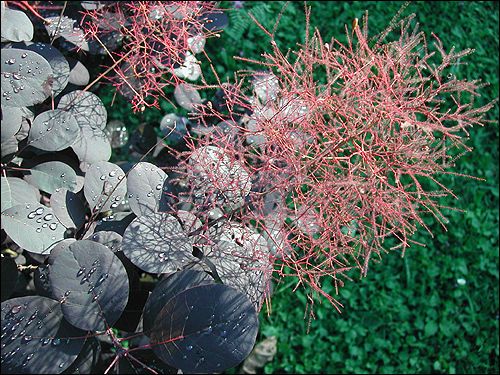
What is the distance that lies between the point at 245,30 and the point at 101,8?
57.6 inches

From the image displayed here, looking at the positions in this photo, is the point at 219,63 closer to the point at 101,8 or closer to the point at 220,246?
the point at 101,8

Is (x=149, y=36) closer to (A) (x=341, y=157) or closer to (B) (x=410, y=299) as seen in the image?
(A) (x=341, y=157)

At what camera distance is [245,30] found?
2996mm

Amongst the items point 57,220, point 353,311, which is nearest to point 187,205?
point 57,220

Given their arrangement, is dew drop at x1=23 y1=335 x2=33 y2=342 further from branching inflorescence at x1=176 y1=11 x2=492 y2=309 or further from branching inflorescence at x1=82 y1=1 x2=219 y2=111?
branching inflorescence at x1=82 y1=1 x2=219 y2=111

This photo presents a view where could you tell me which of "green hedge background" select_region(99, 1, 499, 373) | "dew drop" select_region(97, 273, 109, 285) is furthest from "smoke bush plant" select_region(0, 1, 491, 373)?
"green hedge background" select_region(99, 1, 499, 373)

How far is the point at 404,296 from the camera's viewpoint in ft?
8.63

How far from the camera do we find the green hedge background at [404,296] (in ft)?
8.12

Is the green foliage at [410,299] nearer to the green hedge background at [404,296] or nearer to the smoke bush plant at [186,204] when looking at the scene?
the green hedge background at [404,296]

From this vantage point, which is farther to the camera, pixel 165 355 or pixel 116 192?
pixel 116 192

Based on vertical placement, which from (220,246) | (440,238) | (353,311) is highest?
(220,246)

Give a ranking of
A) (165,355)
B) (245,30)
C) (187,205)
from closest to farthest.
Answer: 1. (165,355)
2. (187,205)
3. (245,30)

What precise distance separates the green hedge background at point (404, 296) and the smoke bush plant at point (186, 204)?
110 cm

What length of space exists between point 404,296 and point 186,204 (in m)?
1.59
